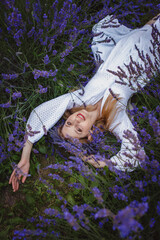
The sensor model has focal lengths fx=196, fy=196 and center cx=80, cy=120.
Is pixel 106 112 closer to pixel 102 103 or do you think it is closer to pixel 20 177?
pixel 102 103

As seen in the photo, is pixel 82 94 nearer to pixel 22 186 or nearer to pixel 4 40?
pixel 4 40

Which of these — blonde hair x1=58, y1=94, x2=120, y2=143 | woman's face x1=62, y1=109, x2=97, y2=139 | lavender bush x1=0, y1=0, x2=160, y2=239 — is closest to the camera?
lavender bush x1=0, y1=0, x2=160, y2=239

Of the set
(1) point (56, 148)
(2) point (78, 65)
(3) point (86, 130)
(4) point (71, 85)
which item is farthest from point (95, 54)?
(1) point (56, 148)

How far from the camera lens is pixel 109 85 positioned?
6.76ft

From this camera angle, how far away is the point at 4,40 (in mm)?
1903

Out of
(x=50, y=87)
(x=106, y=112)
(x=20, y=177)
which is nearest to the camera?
(x=50, y=87)

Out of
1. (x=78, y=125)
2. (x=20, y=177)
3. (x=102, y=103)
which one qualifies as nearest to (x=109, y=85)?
(x=102, y=103)

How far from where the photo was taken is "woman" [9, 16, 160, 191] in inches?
72.4

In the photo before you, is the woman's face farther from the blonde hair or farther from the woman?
the blonde hair

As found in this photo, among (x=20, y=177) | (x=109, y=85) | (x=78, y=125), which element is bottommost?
(x=20, y=177)

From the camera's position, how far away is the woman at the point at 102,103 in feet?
6.03

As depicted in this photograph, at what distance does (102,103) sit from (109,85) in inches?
8.3

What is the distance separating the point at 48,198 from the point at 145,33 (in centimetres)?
203

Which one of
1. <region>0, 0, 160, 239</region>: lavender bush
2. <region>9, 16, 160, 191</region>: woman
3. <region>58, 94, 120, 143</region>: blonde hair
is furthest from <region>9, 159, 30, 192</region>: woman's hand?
<region>58, 94, 120, 143</region>: blonde hair
